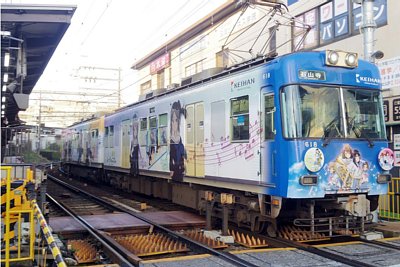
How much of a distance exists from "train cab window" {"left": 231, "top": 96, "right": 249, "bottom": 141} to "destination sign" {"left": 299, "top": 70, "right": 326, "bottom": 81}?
1244mm

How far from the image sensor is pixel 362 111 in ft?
26.5

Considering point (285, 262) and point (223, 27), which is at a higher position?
point (223, 27)

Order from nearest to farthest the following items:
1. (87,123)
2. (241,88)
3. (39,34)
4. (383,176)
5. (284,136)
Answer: (284,136) < (383,176) < (241,88) < (39,34) < (87,123)

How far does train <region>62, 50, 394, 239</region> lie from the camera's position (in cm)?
743

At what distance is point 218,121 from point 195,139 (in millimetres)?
1222

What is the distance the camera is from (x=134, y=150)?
1505cm

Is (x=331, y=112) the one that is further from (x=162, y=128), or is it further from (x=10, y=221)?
(x=162, y=128)

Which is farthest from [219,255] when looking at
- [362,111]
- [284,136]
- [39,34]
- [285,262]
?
[39,34]

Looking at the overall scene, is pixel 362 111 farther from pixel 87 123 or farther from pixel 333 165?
pixel 87 123

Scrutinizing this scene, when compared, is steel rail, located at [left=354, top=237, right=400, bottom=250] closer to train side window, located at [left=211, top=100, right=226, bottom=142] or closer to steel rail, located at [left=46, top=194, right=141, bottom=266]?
train side window, located at [left=211, top=100, right=226, bottom=142]

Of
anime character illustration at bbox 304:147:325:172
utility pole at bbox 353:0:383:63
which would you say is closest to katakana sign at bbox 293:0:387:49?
utility pole at bbox 353:0:383:63

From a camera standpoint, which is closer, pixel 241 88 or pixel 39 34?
pixel 241 88

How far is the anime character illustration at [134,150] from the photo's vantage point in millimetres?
14820

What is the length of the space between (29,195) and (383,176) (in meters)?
5.88
